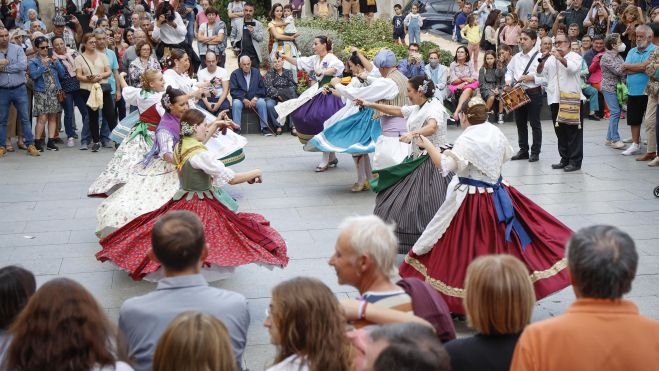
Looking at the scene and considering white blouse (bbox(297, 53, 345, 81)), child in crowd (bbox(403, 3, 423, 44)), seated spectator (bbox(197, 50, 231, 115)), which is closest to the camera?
white blouse (bbox(297, 53, 345, 81))

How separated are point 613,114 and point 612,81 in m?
0.46

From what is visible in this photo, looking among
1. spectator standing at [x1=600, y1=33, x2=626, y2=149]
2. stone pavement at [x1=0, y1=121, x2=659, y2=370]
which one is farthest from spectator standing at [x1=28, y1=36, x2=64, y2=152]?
spectator standing at [x1=600, y1=33, x2=626, y2=149]

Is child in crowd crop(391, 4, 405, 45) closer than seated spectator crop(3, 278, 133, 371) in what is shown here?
No

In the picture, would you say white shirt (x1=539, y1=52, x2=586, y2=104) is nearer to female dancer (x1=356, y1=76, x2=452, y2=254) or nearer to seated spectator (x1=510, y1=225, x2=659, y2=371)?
female dancer (x1=356, y1=76, x2=452, y2=254)

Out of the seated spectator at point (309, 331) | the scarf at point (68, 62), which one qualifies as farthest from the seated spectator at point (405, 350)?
the scarf at point (68, 62)

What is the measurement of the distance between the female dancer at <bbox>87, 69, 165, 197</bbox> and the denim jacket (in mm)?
3985

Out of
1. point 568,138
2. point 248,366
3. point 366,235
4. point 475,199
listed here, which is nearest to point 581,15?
point 568,138

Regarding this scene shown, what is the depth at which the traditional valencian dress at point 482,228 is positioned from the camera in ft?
19.6

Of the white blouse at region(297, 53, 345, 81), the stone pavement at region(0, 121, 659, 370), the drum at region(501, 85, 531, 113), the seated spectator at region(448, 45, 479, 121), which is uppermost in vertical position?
the white blouse at region(297, 53, 345, 81)

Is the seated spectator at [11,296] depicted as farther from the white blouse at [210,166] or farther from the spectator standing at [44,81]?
the spectator standing at [44,81]

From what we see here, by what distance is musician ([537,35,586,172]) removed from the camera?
1102 centimetres

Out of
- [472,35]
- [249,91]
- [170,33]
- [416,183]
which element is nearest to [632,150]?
[249,91]

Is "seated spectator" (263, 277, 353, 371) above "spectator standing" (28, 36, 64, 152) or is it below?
above

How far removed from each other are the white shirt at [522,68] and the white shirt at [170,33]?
5371 millimetres
